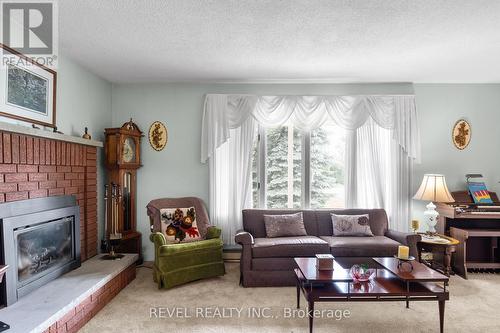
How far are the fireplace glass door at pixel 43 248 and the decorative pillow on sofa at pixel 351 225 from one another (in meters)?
3.08

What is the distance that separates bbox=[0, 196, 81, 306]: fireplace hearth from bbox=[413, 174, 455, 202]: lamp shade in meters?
4.17

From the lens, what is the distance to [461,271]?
368 cm

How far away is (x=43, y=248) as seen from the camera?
2654 mm

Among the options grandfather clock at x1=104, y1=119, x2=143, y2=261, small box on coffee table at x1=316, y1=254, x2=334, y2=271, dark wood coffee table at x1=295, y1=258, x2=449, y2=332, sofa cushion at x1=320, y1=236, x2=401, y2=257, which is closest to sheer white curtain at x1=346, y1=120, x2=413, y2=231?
sofa cushion at x1=320, y1=236, x2=401, y2=257

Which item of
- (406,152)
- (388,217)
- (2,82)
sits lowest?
(388,217)

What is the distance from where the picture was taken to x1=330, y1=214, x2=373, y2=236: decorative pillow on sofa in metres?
3.81

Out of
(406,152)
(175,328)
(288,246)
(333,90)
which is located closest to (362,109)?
(333,90)

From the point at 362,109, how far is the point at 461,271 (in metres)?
2.41

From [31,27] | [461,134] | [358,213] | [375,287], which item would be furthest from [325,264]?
[31,27]

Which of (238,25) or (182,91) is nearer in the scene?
(238,25)

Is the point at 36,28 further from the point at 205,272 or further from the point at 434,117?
the point at 434,117

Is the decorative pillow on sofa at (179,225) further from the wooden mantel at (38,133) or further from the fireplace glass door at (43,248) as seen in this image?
the wooden mantel at (38,133)

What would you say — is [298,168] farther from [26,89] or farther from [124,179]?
[26,89]

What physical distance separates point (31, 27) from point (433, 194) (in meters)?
4.65
